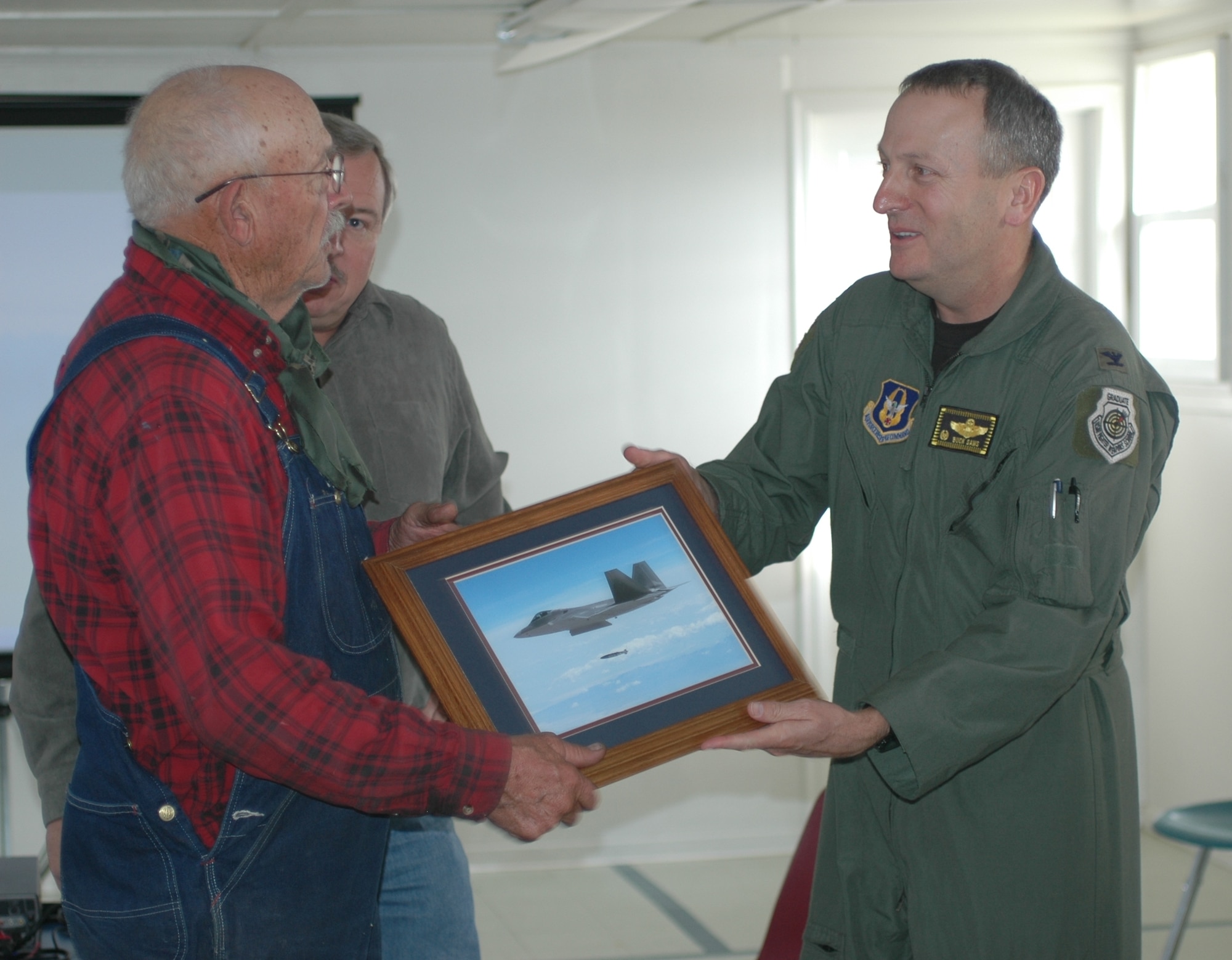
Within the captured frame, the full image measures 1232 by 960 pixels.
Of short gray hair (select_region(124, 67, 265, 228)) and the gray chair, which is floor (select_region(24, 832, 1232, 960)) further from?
short gray hair (select_region(124, 67, 265, 228))

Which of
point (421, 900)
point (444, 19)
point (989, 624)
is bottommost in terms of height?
point (421, 900)

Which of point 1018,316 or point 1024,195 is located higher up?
point 1024,195

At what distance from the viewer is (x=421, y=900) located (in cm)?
241

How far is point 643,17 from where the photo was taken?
3.87 m

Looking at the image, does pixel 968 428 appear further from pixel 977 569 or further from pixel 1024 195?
pixel 1024 195

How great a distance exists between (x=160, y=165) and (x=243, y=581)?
0.52 meters

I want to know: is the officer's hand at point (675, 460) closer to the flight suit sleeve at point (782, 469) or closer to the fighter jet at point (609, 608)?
the flight suit sleeve at point (782, 469)

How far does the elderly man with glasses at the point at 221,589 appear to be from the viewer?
1465 millimetres

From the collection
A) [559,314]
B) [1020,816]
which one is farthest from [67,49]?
[1020,816]

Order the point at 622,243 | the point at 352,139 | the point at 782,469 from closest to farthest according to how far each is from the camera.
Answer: the point at 782,469 < the point at 352,139 < the point at 622,243

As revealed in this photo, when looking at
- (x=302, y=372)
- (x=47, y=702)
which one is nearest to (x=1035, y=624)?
(x=302, y=372)

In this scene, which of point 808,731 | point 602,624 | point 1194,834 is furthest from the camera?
point 1194,834

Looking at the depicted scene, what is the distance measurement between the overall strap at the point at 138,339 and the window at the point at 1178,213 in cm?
408

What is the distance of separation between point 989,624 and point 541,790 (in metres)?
0.69
